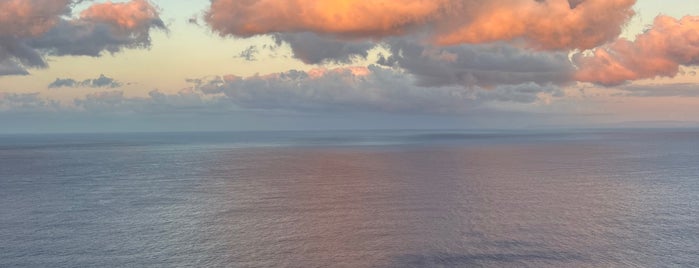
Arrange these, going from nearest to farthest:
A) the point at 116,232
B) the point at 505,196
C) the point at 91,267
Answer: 1. the point at 91,267
2. the point at 116,232
3. the point at 505,196

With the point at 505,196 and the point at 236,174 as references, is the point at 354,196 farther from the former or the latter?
Result: the point at 236,174

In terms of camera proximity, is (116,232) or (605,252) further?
(116,232)

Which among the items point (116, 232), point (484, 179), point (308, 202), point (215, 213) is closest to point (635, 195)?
point (484, 179)

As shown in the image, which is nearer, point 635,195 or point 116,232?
point 116,232

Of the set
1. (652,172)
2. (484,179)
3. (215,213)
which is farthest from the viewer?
(652,172)

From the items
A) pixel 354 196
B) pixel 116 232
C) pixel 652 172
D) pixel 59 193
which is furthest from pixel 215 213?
pixel 652 172

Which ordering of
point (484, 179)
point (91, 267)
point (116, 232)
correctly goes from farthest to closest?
point (484, 179), point (116, 232), point (91, 267)

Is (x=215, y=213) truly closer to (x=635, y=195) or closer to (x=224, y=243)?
(x=224, y=243)

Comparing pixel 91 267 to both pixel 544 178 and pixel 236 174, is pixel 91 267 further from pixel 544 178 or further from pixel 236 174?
pixel 544 178

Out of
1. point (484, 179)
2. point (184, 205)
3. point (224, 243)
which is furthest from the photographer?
point (484, 179)
